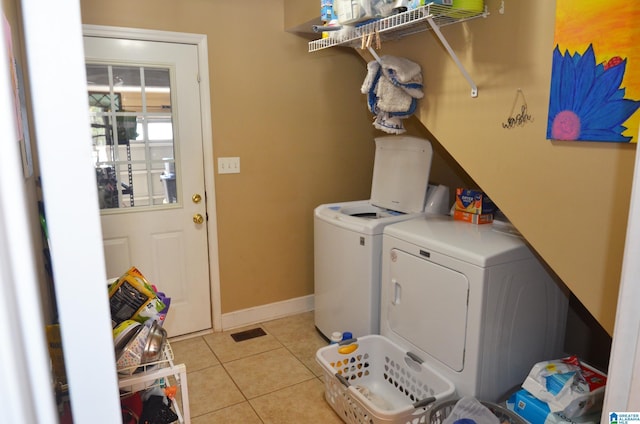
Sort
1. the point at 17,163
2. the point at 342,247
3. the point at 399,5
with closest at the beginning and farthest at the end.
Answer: the point at 17,163 < the point at 399,5 < the point at 342,247

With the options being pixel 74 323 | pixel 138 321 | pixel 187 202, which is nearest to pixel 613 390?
pixel 74 323

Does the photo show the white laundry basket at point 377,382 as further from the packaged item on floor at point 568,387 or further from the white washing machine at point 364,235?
the packaged item on floor at point 568,387

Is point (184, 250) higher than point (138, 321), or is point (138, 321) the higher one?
point (138, 321)

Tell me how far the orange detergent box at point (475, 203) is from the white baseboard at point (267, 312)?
1.55 m

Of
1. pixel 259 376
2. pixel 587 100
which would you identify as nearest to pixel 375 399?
pixel 259 376

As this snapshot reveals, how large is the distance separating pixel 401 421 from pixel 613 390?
1293mm

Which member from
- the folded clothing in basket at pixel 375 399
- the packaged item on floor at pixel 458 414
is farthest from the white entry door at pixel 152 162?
the packaged item on floor at pixel 458 414

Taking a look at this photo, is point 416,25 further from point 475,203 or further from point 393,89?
point 475,203

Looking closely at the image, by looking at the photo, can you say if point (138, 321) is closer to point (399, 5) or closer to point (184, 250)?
point (399, 5)

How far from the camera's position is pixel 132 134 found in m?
2.75

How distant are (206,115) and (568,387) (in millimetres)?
2470

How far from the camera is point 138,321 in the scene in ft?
4.25

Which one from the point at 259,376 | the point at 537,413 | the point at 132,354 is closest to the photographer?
the point at 132,354

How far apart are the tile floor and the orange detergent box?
4.31 feet
